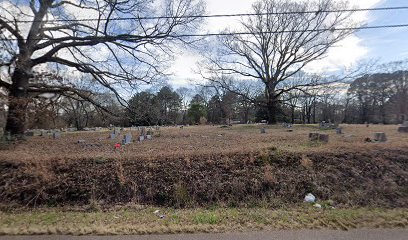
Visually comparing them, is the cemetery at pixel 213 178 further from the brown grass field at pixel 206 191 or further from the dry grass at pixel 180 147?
the dry grass at pixel 180 147

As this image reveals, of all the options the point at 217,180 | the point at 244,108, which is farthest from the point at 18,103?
the point at 244,108

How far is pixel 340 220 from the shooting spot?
446 cm

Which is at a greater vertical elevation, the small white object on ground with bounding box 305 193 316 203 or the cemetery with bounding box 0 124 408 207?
the cemetery with bounding box 0 124 408 207

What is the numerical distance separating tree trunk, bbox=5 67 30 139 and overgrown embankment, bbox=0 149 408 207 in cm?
535

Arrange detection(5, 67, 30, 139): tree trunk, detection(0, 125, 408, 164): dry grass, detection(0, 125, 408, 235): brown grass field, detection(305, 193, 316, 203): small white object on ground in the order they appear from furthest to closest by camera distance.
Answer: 1. detection(5, 67, 30, 139): tree trunk
2. detection(0, 125, 408, 164): dry grass
3. detection(305, 193, 316, 203): small white object on ground
4. detection(0, 125, 408, 235): brown grass field

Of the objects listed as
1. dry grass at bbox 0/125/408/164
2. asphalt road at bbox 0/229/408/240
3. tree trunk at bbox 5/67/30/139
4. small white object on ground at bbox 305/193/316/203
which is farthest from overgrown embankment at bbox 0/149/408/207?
tree trunk at bbox 5/67/30/139

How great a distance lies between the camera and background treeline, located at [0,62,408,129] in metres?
13.2

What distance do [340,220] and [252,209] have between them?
5.68ft

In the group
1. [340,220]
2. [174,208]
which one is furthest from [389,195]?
[174,208]

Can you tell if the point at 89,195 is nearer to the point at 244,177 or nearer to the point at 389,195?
the point at 244,177

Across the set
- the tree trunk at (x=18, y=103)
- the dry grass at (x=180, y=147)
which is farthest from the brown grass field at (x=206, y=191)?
the tree trunk at (x=18, y=103)

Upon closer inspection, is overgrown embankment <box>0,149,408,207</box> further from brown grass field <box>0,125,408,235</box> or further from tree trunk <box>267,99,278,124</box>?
tree trunk <box>267,99,278,124</box>

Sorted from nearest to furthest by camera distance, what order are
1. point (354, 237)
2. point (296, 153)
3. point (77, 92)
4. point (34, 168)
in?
point (354, 237), point (34, 168), point (296, 153), point (77, 92)

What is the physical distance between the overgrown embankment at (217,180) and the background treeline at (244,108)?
6.31 metres
